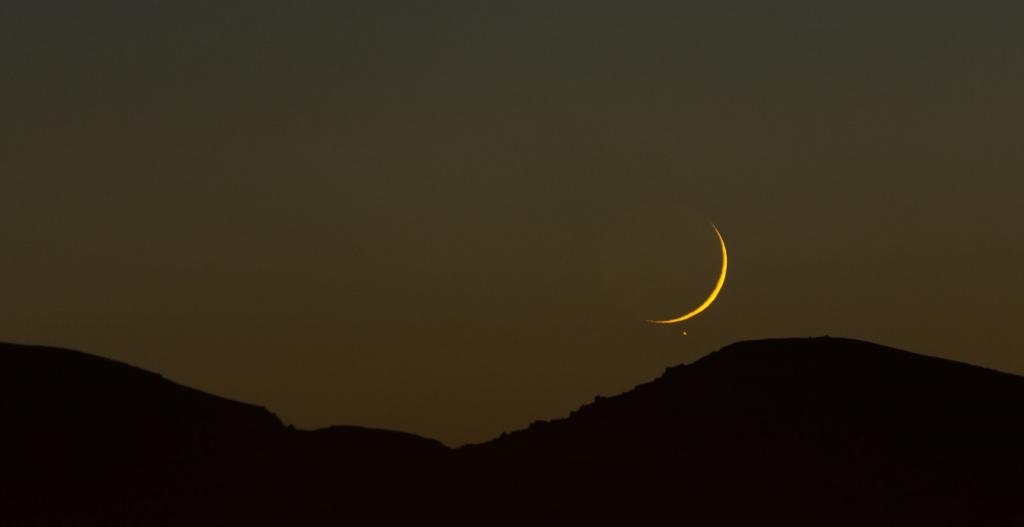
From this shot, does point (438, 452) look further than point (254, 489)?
Yes

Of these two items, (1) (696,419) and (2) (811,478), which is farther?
(1) (696,419)

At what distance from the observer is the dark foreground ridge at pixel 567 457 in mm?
53719

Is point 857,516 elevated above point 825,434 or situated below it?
below

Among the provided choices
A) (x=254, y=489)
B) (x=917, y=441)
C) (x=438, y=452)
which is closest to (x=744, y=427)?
(x=917, y=441)

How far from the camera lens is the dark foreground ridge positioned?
53.7 m

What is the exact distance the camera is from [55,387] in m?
56.7

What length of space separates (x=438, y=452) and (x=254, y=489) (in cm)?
641

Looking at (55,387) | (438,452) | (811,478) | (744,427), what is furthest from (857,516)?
(55,387)

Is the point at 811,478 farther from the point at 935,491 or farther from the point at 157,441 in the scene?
the point at 157,441

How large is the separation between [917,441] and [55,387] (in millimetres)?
26410

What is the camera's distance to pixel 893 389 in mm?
61500

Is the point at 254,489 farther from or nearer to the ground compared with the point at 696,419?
nearer to the ground

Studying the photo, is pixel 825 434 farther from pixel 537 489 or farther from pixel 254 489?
pixel 254 489

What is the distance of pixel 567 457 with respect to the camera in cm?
5816
